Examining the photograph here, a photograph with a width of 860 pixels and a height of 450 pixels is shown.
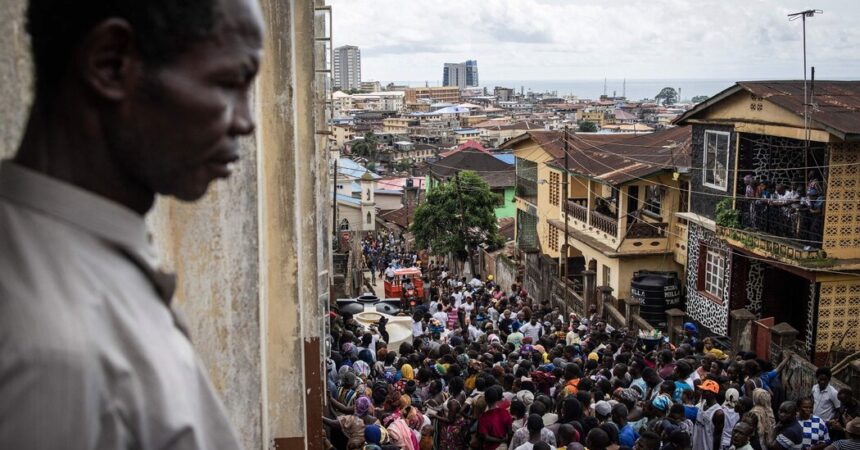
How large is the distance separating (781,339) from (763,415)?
18.6 feet

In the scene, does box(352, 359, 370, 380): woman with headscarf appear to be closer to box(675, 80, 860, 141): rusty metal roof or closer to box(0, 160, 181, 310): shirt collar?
box(0, 160, 181, 310): shirt collar

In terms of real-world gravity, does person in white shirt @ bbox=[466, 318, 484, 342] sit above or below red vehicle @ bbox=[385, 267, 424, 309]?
above

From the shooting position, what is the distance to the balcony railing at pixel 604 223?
24.6m

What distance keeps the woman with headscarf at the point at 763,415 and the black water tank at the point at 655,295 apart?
14.1 m

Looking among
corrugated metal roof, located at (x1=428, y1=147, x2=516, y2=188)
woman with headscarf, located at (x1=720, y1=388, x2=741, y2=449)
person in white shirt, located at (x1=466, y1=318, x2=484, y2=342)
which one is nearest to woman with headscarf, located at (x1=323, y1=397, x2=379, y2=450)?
woman with headscarf, located at (x1=720, y1=388, x2=741, y2=449)

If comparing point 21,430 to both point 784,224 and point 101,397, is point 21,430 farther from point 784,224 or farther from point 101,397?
point 784,224

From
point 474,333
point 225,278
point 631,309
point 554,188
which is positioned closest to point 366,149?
point 554,188

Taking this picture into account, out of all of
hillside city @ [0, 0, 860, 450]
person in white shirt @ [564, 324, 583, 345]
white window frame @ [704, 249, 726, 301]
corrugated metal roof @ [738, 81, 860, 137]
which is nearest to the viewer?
hillside city @ [0, 0, 860, 450]

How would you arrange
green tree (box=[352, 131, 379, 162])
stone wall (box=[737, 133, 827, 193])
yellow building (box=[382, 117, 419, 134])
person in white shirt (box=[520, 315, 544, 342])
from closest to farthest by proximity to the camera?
person in white shirt (box=[520, 315, 544, 342]) → stone wall (box=[737, 133, 827, 193]) → green tree (box=[352, 131, 379, 162]) → yellow building (box=[382, 117, 419, 134])

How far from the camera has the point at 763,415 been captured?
843 cm

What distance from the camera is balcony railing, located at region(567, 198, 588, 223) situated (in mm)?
26812

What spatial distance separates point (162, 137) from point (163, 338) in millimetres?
296

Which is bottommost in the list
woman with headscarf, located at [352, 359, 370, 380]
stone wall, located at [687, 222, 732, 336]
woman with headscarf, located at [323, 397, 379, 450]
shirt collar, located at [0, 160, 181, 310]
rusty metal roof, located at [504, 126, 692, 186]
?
stone wall, located at [687, 222, 732, 336]

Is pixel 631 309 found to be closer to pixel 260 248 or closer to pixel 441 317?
pixel 441 317
